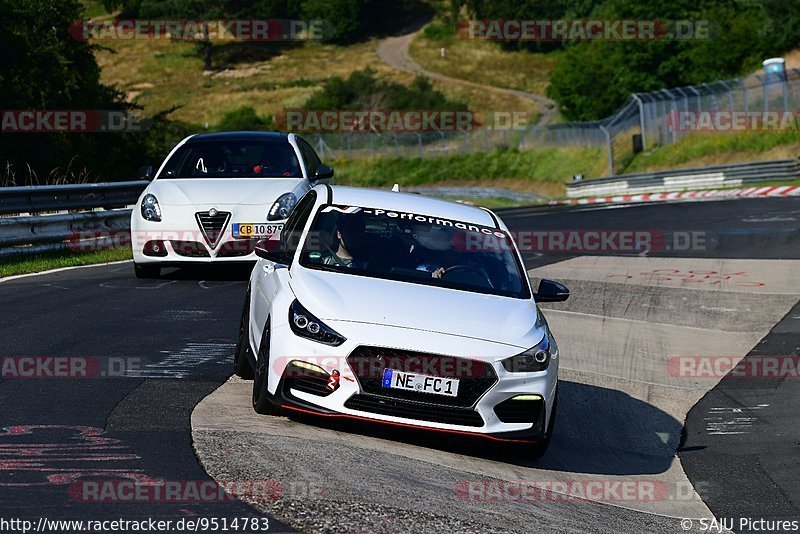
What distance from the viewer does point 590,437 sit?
30.3ft

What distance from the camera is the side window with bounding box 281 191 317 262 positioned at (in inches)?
339

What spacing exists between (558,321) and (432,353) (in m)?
6.26

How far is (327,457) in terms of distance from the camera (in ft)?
22.0

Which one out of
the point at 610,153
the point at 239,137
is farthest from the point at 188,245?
the point at 610,153

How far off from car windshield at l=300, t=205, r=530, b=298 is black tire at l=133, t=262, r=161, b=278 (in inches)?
256

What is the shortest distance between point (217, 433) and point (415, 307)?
4.55 feet

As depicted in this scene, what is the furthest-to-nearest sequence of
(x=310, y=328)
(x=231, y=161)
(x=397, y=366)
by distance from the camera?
(x=231, y=161) → (x=310, y=328) → (x=397, y=366)

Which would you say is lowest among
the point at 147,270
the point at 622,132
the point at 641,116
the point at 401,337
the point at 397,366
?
the point at 622,132

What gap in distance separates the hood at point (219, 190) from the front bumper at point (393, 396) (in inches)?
278

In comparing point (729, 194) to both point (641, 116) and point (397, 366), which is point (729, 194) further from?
point (397, 366)

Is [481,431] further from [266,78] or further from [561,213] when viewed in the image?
[266,78]

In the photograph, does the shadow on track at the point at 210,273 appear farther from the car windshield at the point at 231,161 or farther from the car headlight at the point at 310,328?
the car headlight at the point at 310,328

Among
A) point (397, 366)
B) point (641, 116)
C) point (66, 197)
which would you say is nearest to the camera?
point (397, 366)

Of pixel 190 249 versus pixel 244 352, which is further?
pixel 190 249
